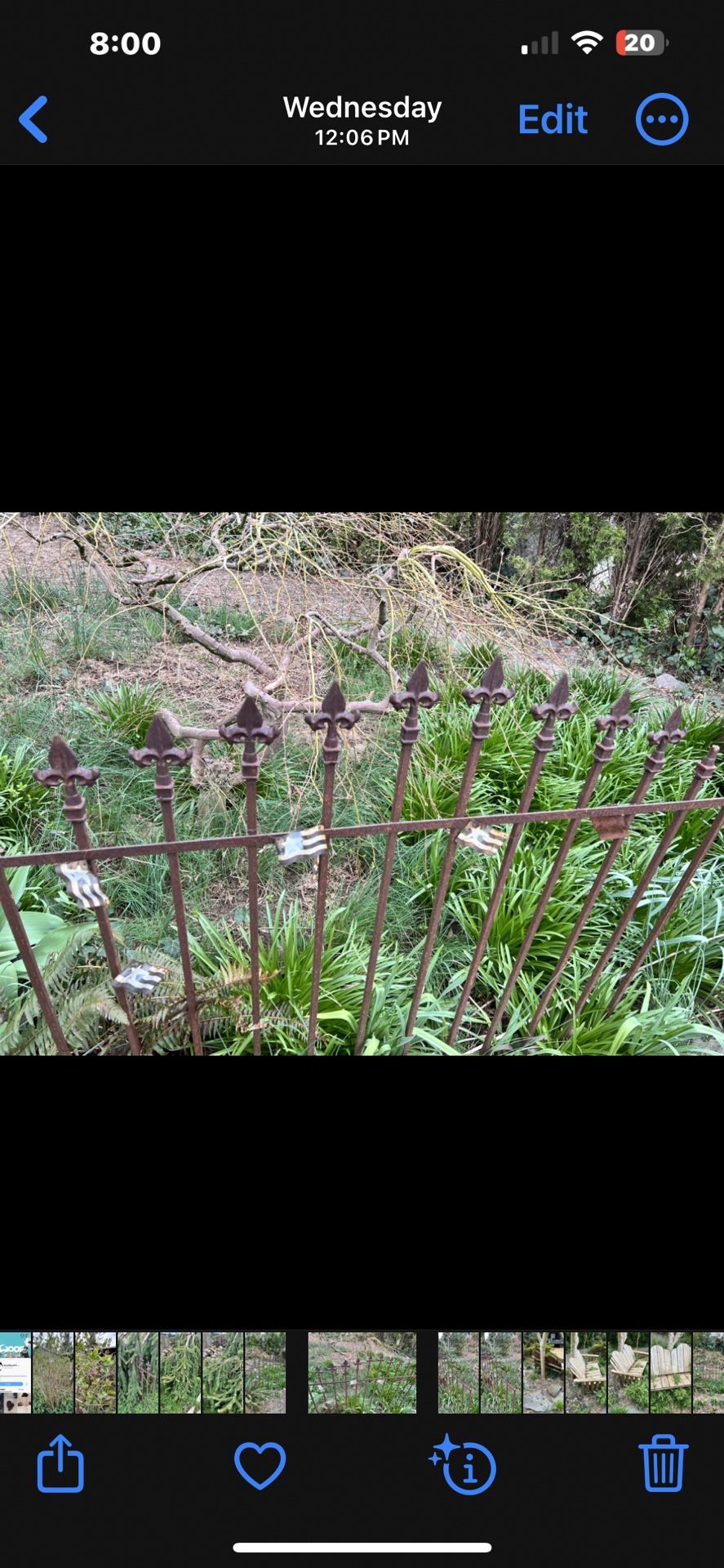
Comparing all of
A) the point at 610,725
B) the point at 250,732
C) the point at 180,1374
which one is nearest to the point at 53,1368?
the point at 180,1374

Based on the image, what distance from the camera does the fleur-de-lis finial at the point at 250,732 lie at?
1.47 meters

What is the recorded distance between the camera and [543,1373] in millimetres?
1364

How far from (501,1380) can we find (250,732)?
50.4 inches

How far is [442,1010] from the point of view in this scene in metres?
2.37

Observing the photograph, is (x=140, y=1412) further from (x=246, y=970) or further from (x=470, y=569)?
(x=470, y=569)

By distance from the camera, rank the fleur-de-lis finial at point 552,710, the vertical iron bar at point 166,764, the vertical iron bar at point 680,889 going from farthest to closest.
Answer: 1. the vertical iron bar at point 680,889
2. the fleur-de-lis finial at point 552,710
3. the vertical iron bar at point 166,764

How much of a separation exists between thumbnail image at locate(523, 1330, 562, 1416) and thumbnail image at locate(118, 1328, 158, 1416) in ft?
2.18

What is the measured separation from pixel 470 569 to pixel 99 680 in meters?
2.17

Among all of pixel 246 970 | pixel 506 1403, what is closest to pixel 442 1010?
pixel 246 970

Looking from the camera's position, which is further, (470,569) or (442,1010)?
(470,569)

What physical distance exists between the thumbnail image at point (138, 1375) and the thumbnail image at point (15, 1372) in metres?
0.16

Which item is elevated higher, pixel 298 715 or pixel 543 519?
pixel 543 519

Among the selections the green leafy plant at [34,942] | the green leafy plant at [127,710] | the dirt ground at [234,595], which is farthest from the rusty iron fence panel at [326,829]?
the dirt ground at [234,595]

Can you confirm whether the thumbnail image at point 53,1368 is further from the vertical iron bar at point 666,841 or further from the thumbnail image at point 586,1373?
the vertical iron bar at point 666,841
